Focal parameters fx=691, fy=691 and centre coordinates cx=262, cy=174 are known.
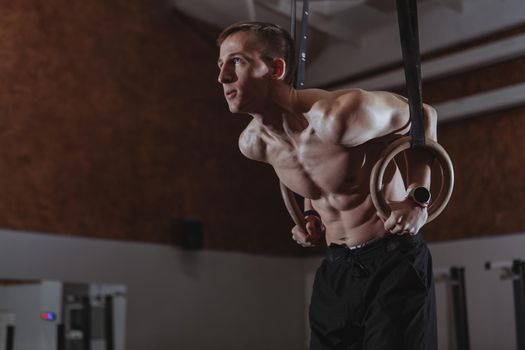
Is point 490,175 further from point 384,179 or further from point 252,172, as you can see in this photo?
point 384,179

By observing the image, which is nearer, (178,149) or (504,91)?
(504,91)

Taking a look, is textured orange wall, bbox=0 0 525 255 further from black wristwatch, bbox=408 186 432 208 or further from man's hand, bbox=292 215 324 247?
black wristwatch, bbox=408 186 432 208

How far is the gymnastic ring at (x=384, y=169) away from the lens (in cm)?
173

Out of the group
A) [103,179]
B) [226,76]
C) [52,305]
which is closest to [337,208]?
[226,76]

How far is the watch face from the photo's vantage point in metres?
1.72

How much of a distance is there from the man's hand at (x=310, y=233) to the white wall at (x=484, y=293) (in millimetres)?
3796

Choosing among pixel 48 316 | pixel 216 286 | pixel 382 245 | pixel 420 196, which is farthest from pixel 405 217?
pixel 216 286

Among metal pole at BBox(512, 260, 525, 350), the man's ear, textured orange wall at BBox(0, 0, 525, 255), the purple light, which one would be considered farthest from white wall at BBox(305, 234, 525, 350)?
the man's ear

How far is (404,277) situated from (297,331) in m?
5.57

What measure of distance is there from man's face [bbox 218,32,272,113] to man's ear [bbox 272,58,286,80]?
0.06 ft

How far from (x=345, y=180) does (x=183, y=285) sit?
466 centimetres

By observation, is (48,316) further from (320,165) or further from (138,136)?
(320,165)

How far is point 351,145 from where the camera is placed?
184 cm

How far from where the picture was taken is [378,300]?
6.10ft
